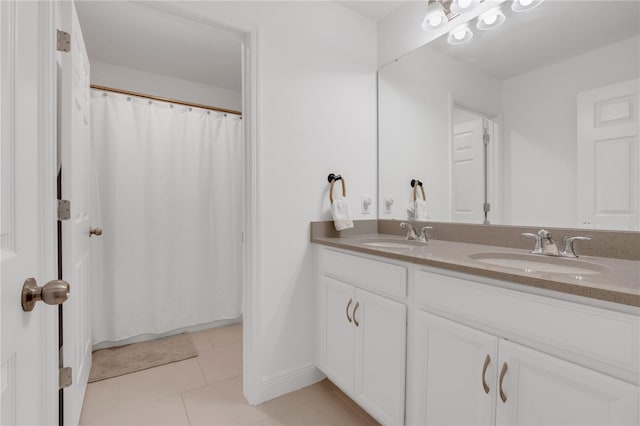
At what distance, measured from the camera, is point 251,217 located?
1650mm

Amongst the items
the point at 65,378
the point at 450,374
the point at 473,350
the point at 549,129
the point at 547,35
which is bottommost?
the point at 65,378

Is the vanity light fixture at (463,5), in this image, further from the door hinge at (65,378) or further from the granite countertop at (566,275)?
the door hinge at (65,378)

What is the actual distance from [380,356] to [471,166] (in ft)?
3.61

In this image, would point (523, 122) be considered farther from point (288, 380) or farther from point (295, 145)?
point (288, 380)

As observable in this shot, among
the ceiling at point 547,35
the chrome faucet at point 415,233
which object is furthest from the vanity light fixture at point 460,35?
the chrome faucet at point 415,233

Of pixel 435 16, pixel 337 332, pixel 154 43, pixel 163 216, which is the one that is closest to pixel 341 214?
pixel 337 332

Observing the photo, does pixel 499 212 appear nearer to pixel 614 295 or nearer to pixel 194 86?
pixel 614 295

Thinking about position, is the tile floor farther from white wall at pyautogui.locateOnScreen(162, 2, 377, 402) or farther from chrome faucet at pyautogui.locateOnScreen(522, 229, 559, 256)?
chrome faucet at pyautogui.locateOnScreen(522, 229, 559, 256)

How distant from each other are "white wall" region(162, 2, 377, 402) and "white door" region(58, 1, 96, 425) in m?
0.63

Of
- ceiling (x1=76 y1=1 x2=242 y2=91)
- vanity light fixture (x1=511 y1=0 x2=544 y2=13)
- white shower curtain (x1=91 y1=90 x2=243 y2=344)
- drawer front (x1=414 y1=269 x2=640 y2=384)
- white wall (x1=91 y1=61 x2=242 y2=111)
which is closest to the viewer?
drawer front (x1=414 y1=269 x2=640 y2=384)

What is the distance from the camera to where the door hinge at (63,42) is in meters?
1.23

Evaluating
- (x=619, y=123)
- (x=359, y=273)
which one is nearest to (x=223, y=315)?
(x=359, y=273)

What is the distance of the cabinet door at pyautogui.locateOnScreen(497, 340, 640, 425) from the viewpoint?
2.33 feet

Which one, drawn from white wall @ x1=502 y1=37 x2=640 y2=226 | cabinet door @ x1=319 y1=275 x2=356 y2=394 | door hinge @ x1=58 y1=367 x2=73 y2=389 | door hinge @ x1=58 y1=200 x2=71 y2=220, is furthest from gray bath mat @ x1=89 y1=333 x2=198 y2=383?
white wall @ x1=502 y1=37 x2=640 y2=226
